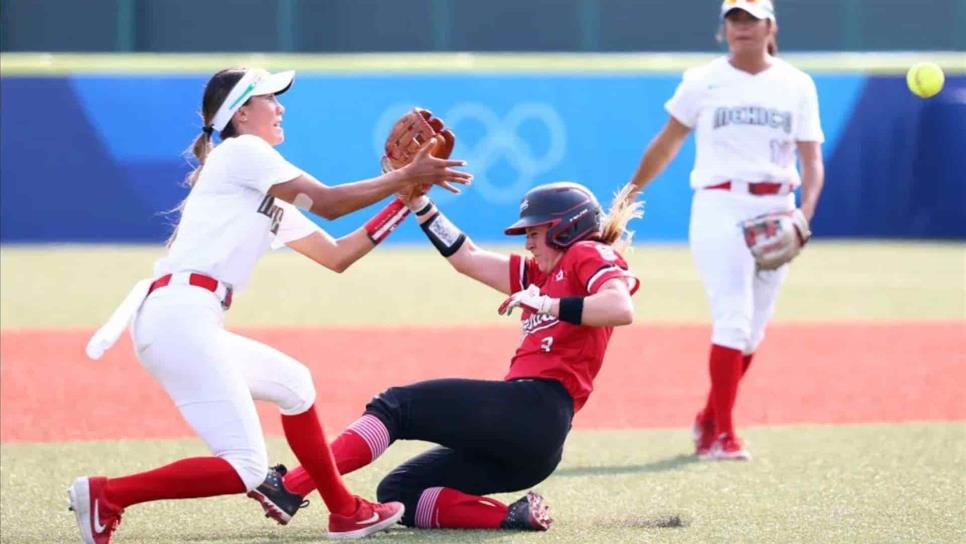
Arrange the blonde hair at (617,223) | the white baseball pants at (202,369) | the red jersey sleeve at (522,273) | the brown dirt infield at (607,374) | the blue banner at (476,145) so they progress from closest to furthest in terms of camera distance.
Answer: the white baseball pants at (202,369) → the blonde hair at (617,223) → the red jersey sleeve at (522,273) → the brown dirt infield at (607,374) → the blue banner at (476,145)

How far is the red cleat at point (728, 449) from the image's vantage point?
25.5 ft

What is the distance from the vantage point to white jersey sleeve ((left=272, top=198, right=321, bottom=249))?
19.6 feet

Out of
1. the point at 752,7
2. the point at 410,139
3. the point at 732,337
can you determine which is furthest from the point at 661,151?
the point at 410,139

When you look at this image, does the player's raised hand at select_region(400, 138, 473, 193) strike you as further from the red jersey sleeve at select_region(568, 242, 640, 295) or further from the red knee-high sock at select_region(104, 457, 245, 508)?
the red knee-high sock at select_region(104, 457, 245, 508)

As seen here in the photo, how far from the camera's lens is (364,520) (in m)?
5.77

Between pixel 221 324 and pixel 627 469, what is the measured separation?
2.75m

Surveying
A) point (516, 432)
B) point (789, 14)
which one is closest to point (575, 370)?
point (516, 432)

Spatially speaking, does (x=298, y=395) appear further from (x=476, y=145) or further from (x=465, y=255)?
(x=476, y=145)

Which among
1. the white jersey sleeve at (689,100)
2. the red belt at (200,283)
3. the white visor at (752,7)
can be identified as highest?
the white visor at (752,7)

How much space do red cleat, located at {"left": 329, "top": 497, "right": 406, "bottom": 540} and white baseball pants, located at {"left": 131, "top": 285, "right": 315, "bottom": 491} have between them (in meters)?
0.46

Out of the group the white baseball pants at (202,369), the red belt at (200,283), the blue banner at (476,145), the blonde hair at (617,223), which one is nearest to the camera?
the white baseball pants at (202,369)

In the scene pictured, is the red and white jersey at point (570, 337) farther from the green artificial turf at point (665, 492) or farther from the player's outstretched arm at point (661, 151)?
the player's outstretched arm at point (661, 151)

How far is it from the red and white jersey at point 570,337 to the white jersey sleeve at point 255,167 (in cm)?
107

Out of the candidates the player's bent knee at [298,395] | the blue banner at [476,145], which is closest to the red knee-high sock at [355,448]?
the player's bent knee at [298,395]
